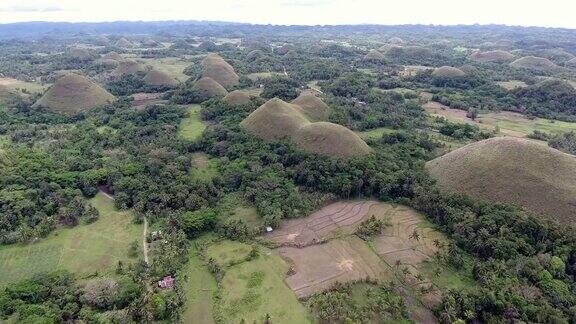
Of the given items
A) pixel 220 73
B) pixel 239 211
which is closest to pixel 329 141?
pixel 239 211

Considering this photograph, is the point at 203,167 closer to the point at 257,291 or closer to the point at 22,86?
the point at 257,291

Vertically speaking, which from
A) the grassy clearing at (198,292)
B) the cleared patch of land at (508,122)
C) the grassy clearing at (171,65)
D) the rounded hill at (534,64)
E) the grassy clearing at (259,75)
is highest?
the grassy clearing at (198,292)

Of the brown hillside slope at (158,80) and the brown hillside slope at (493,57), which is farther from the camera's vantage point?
the brown hillside slope at (493,57)

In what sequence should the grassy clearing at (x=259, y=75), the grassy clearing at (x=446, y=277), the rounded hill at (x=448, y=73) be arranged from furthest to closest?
the grassy clearing at (x=259, y=75), the rounded hill at (x=448, y=73), the grassy clearing at (x=446, y=277)

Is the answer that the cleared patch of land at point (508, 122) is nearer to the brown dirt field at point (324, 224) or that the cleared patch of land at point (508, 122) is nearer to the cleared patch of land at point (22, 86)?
the brown dirt field at point (324, 224)

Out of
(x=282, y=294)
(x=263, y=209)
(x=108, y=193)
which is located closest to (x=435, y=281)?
(x=282, y=294)

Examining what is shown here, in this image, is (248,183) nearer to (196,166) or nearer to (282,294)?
(196,166)

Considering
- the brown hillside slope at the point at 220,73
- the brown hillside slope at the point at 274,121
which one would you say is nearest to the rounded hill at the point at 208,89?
the brown hillside slope at the point at 220,73

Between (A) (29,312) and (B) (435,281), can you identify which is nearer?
(A) (29,312)

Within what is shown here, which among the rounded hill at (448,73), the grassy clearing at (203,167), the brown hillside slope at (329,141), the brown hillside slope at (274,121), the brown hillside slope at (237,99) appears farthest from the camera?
the rounded hill at (448,73)
